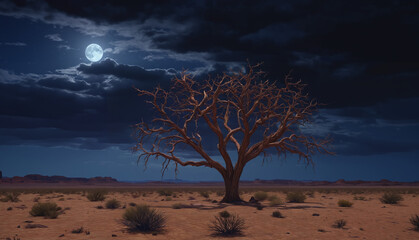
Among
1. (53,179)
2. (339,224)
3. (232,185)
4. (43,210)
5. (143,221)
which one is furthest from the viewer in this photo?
(53,179)

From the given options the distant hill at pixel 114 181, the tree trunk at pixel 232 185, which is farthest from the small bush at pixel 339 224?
the distant hill at pixel 114 181

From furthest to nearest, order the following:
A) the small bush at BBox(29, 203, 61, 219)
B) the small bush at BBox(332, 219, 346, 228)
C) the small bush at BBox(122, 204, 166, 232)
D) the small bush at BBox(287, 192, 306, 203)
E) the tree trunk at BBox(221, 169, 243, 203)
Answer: the small bush at BBox(287, 192, 306, 203), the tree trunk at BBox(221, 169, 243, 203), the small bush at BBox(29, 203, 61, 219), the small bush at BBox(332, 219, 346, 228), the small bush at BBox(122, 204, 166, 232)

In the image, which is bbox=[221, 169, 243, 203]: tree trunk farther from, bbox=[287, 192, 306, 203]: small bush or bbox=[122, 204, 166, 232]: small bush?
bbox=[122, 204, 166, 232]: small bush

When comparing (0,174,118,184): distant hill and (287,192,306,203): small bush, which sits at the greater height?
(0,174,118,184): distant hill

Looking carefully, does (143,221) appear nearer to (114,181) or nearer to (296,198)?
(296,198)

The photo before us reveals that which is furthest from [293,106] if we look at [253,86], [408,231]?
[408,231]

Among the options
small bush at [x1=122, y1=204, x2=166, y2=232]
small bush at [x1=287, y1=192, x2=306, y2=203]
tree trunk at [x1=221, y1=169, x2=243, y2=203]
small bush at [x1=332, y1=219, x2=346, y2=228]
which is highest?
tree trunk at [x1=221, y1=169, x2=243, y2=203]

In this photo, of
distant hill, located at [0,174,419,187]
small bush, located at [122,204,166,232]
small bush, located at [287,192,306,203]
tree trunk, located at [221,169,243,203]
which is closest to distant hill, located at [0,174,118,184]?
distant hill, located at [0,174,419,187]

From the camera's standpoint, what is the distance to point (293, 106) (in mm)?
24797

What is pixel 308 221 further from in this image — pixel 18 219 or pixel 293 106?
pixel 18 219

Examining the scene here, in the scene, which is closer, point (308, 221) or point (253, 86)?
point (308, 221)

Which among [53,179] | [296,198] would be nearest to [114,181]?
[53,179]

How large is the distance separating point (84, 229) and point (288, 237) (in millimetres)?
8218

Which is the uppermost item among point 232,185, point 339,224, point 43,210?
point 232,185
